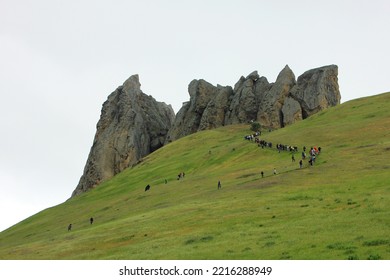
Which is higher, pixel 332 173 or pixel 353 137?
pixel 353 137

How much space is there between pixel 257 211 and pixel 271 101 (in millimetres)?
128270

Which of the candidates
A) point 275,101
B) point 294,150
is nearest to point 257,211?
point 294,150

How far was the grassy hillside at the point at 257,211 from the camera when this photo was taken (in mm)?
36812

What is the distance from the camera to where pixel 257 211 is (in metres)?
53.3

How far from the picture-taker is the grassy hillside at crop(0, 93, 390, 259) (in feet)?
121

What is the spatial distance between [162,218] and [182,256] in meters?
22.4

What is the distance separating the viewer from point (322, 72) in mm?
178250

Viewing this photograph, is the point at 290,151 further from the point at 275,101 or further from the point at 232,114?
the point at 232,114

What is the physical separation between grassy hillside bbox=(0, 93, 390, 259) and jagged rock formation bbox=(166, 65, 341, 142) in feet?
162

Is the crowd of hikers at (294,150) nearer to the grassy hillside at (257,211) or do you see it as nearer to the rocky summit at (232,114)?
the grassy hillside at (257,211)

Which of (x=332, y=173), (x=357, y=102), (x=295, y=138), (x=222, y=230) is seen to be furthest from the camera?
(x=357, y=102)

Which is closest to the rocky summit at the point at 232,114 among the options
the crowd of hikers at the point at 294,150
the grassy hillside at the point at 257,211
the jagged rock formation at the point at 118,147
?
the jagged rock formation at the point at 118,147

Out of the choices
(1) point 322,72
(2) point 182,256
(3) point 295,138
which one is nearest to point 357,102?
(1) point 322,72
